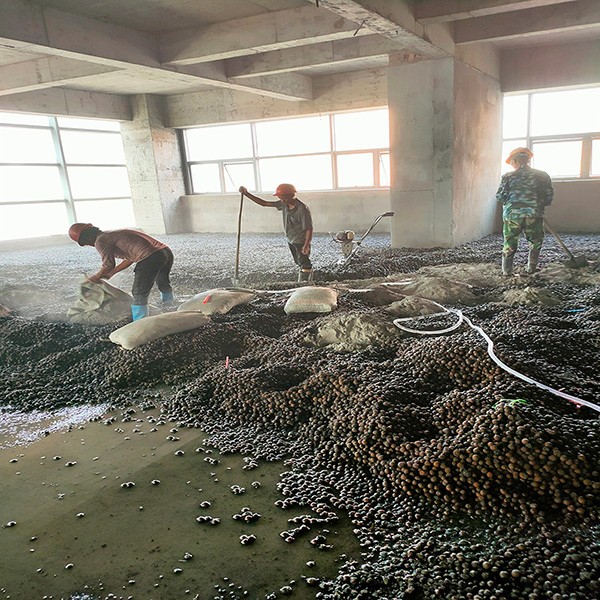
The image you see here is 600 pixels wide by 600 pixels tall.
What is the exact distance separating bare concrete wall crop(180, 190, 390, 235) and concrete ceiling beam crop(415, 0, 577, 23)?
518 centimetres

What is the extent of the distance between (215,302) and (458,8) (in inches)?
168

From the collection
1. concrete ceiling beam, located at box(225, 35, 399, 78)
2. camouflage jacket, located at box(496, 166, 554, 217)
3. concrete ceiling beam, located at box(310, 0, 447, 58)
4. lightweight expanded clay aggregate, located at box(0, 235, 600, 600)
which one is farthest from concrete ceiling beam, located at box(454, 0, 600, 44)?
lightweight expanded clay aggregate, located at box(0, 235, 600, 600)

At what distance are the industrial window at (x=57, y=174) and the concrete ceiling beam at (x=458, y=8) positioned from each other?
9390 millimetres

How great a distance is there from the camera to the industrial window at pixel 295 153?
10.9 metres

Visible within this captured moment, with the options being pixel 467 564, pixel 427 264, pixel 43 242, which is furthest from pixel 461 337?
pixel 43 242

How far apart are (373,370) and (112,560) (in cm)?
174

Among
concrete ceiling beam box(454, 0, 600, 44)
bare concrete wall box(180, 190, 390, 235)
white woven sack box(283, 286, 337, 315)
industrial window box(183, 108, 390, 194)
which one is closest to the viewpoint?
white woven sack box(283, 286, 337, 315)

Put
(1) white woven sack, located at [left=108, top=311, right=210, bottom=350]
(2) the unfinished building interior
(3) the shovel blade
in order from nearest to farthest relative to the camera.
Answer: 1. (2) the unfinished building interior
2. (1) white woven sack, located at [left=108, top=311, right=210, bottom=350]
3. (3) the shovel blade

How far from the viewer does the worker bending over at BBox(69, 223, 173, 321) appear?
4.43 metres

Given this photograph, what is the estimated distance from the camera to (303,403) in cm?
284

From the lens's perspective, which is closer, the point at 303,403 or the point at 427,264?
the point at 303,403

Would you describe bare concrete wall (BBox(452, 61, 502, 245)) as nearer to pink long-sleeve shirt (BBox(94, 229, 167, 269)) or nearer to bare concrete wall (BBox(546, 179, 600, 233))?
bare concrete wall (BBox(546, 179, 600, 233))

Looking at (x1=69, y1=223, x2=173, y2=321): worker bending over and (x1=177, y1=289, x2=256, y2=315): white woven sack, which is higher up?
(x1=69, y1=223, x2=173, y2=321): worker bending over

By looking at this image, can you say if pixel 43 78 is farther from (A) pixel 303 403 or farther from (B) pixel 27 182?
(A) pixel 303 403
